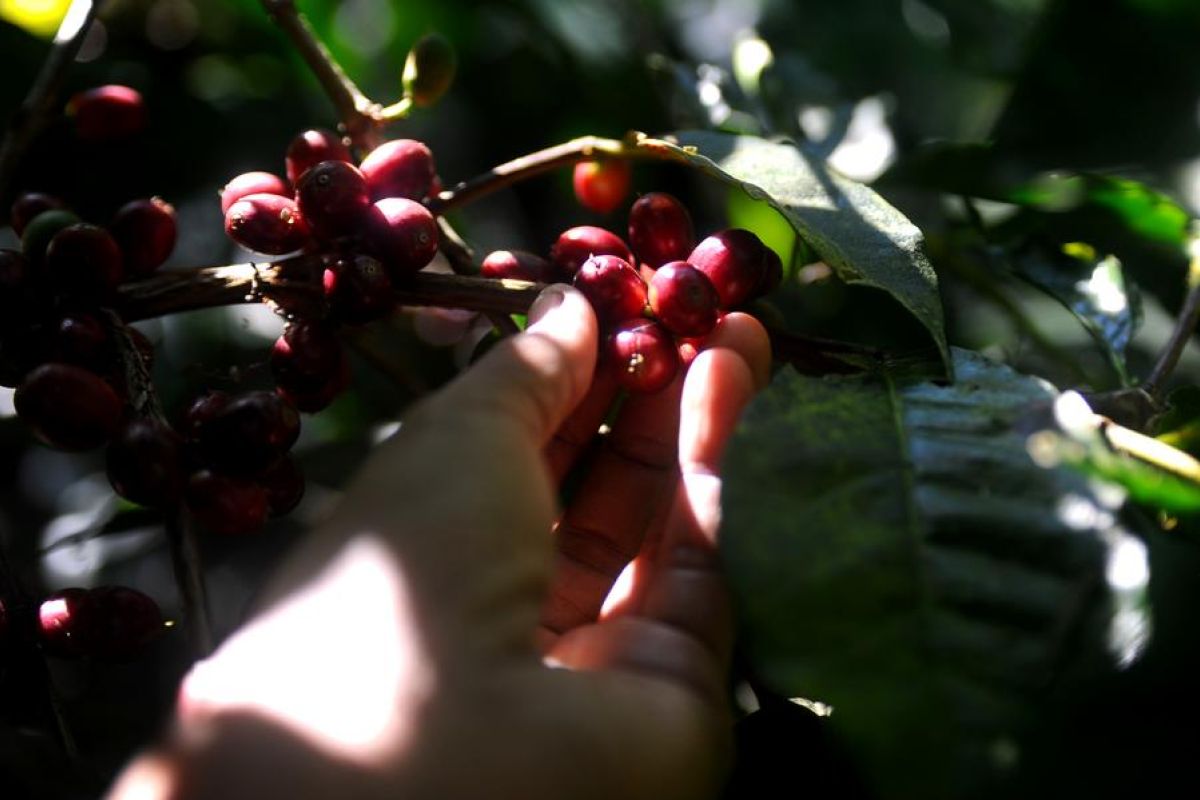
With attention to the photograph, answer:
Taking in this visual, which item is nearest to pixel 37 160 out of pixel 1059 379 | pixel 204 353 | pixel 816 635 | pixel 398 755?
pixel 204 353

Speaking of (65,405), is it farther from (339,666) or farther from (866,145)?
(866,145)

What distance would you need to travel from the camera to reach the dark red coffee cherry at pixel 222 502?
34.4 inches

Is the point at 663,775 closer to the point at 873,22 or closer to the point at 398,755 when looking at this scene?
the point at 398,755

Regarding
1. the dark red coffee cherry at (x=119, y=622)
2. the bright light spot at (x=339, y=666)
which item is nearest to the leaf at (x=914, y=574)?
the bright light spot at (x=339, y=666)

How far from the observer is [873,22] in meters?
2.08

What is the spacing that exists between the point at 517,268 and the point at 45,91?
1.74ft

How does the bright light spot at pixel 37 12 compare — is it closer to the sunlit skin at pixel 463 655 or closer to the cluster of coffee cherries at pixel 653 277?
the cluster of coffee cherries at pixel 653 277

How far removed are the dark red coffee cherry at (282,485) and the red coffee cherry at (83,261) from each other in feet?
0.71

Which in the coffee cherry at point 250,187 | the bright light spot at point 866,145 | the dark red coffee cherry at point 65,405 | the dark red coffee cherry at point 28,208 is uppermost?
the coffee cherry at point 250,187

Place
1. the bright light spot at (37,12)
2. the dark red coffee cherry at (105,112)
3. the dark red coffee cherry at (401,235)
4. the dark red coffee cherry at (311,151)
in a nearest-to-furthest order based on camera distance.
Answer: the dark red coffee cherry at (401,235) < the dark red coffee cherry at (311,151) < the dark red coffee cherry at (105,112) < the bright light spot at (37,12)

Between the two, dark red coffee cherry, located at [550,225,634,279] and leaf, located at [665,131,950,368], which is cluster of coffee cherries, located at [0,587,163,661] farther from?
leaf, located at [665,131,950,368]

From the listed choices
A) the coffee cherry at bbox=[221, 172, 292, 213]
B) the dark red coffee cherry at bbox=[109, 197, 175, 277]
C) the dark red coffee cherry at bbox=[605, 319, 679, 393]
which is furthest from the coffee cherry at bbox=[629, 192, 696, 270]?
the dark red coffee cherry at bbox=[109, 197, 175, 277]

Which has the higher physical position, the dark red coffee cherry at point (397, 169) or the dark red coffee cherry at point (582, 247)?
the dark red coffee cherry at point (397, 169)

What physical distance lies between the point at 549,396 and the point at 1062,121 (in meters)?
1.12
